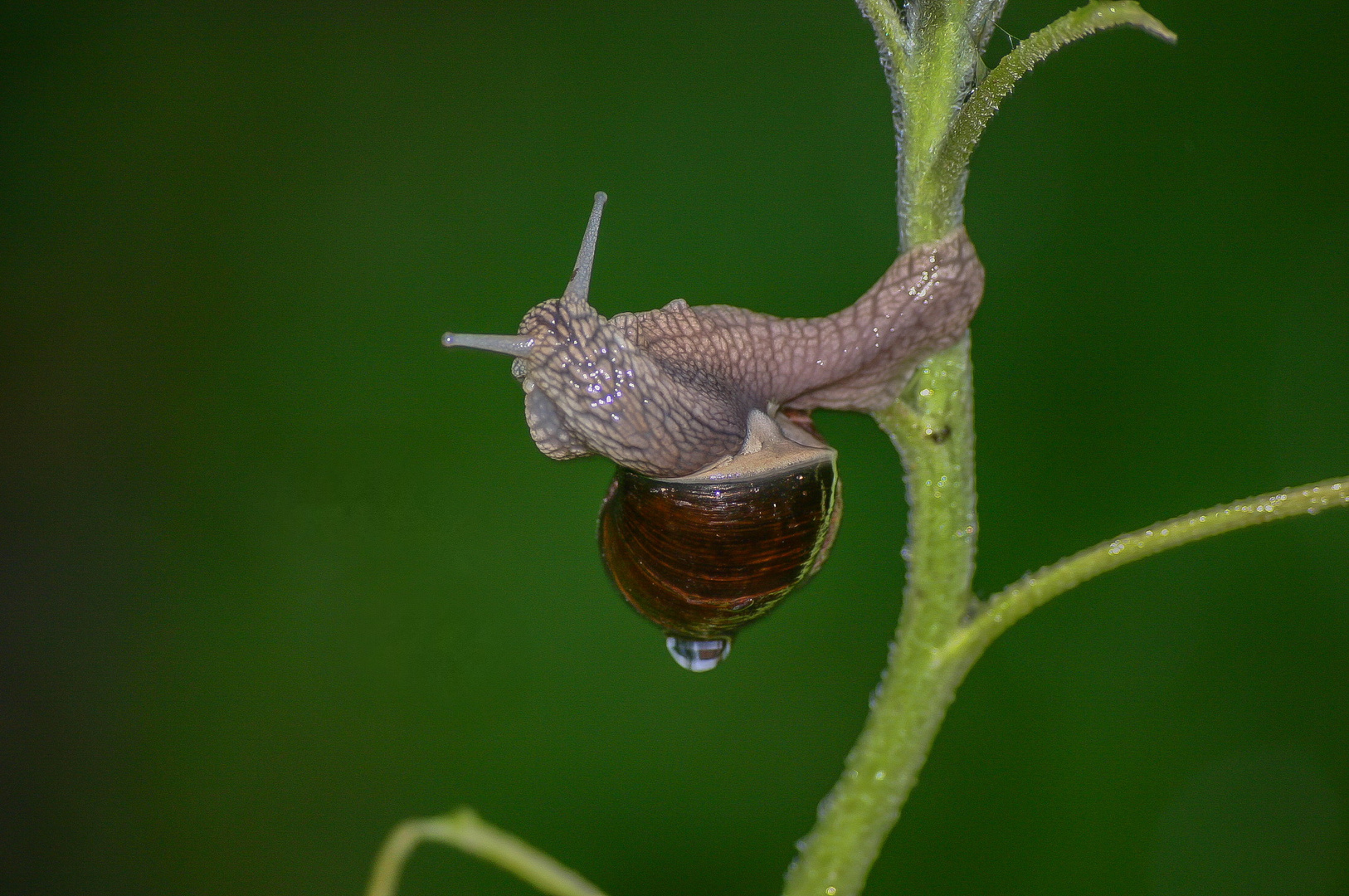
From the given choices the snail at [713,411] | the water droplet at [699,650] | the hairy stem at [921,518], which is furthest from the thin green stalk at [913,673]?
the water droplet at [699,650]

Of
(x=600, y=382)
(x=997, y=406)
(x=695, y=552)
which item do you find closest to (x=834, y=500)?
(x=695, y=552)

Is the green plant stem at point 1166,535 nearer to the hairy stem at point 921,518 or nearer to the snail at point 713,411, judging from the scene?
the hairy stem at point 921,518

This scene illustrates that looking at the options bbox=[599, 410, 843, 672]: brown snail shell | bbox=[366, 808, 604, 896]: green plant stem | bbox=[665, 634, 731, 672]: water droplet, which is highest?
bbox=[599, 410, 843, 672]: brown snail shell

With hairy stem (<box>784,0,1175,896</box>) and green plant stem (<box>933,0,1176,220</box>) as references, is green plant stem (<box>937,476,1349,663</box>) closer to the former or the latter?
hairy stem (<box>784,0,1175,896</box>)

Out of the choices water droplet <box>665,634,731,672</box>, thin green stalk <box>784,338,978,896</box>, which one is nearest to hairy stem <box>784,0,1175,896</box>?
thin green stalk <box>784,338,978,896</box>

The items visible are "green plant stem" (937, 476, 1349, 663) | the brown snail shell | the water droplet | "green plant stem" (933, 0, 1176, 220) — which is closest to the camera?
"green plant stem" (933, 0, 1176, 220)

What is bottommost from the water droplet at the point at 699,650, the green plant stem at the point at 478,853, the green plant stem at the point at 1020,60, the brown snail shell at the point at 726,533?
the green plant stem at the point at 478,853

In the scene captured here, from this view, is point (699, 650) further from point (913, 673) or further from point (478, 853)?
point (478, 853)

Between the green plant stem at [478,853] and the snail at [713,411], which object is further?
the snail at [713,411]
